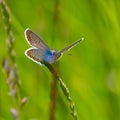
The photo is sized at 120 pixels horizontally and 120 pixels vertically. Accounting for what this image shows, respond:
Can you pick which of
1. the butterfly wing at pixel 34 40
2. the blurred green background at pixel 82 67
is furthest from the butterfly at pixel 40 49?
the blurred green background at pixel 82 67

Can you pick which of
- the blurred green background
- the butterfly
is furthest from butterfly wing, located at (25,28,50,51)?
the blurred green background

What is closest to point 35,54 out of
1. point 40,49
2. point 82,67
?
point 40,49

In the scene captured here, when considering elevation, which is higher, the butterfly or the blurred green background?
the butterfly

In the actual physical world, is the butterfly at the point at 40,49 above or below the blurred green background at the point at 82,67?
above

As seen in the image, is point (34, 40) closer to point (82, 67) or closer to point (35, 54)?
point (35, 54)

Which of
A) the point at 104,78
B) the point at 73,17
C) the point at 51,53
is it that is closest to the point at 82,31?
the point at 73,17

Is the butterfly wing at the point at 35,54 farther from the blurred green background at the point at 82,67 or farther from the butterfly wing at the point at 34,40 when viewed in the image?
the blurred green background at the point at 82,67

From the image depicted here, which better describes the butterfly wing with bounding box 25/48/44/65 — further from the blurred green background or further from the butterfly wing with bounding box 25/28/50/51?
the blurred green background
